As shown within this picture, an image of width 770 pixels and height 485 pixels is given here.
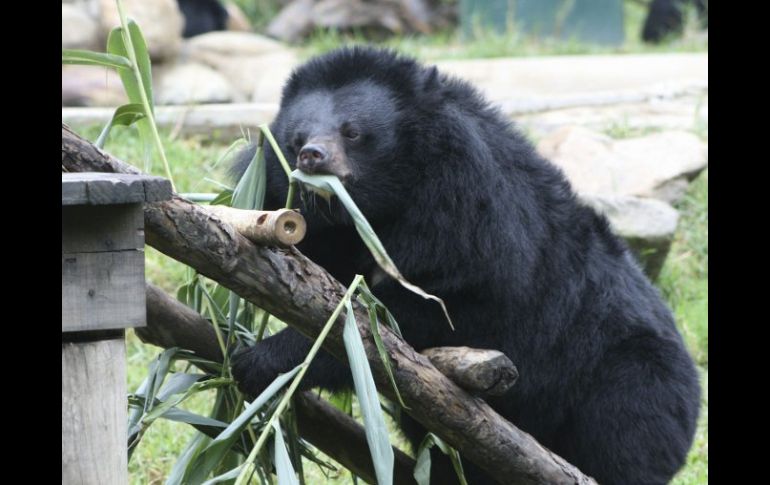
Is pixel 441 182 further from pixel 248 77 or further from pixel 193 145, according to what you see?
pixel 248 77

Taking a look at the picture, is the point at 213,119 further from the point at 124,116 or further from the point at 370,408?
the point at 370,408

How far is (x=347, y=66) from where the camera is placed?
12.7ft

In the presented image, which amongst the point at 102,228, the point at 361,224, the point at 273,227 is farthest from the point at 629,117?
the point at 102,228

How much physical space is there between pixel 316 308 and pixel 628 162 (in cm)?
508

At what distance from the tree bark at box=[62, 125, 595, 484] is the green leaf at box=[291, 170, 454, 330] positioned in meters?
0.17

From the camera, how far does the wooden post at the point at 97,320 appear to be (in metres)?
2.39

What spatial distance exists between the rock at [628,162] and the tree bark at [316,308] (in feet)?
13.6

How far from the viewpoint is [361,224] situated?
2852mm

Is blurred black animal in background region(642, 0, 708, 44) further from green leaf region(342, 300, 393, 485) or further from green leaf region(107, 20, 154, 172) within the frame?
green leaf region(342, 300, 393, 485)

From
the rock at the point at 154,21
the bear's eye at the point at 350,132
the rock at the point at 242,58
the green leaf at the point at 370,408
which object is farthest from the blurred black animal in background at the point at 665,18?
the green leaf at the point at 370,408

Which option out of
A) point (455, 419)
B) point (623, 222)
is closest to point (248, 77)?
point (623, 222)

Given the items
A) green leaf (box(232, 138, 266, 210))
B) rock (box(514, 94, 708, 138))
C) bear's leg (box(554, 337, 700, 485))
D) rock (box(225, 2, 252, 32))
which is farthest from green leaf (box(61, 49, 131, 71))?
rock (box(225, 2, 252, 32))

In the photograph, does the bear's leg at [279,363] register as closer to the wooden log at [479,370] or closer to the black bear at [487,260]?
the black bear at [487,260]

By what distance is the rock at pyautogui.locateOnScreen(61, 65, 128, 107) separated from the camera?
8477 millimetres
